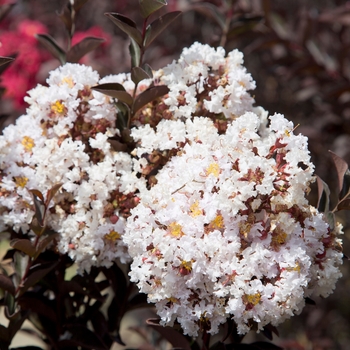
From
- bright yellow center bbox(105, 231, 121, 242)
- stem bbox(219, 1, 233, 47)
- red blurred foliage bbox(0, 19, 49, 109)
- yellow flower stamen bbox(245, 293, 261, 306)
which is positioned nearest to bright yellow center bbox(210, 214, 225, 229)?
yellow flower stamen bbox(245, 293, 261, 306)

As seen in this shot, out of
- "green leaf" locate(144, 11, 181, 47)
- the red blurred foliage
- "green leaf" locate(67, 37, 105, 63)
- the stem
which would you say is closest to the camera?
"green leaf" locate(144, 11, 181, 47)

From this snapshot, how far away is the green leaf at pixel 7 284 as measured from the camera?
1.19m

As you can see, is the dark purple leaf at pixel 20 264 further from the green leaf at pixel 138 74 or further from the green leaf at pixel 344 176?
the green leaf at pixel 344 176

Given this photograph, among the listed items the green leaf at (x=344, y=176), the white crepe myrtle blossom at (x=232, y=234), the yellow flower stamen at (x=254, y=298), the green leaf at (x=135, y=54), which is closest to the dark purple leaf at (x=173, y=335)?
the white crepe myrtle blossom at (x=232, y=234)

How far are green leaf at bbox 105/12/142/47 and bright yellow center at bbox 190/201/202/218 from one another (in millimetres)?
401

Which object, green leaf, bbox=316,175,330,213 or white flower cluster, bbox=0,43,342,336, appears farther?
green leaf, bbox=316,175,330,213

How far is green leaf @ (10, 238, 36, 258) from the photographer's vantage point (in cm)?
110

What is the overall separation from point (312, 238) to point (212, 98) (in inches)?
14.4

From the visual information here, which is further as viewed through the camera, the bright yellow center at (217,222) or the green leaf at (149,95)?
the green leaf at (149,95)

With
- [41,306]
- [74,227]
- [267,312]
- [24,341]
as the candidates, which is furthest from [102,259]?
[24,341]

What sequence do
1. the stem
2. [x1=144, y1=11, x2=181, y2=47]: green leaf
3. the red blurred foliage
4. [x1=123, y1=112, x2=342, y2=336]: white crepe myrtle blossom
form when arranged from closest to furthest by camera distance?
[x1=123, y1=112, x2=342, y2=336]: white crepe myrtle blossom
[x1=144, y1=11, x2=181, y2=47]: green leaf
the stem
the red blurred foliage

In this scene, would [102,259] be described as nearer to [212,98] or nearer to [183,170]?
[183,170]

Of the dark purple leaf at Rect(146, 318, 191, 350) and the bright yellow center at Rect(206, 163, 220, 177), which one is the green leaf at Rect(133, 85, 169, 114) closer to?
the bright yellow center at Rect(206, 163, 220, 177)

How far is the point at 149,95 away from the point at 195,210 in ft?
1.00
